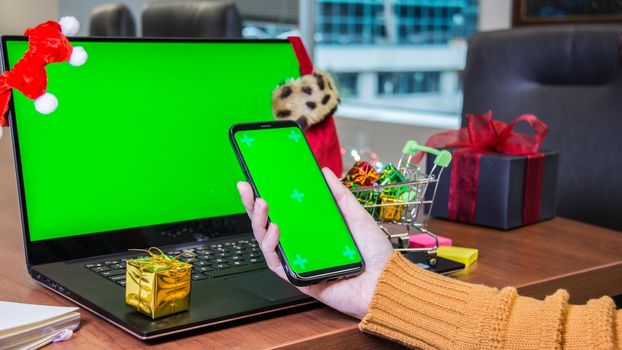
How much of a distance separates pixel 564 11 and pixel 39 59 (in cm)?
239

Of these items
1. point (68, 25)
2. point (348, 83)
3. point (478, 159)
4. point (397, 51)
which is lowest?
point (348, 83)

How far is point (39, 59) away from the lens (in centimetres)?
82

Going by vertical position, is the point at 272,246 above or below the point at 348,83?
above

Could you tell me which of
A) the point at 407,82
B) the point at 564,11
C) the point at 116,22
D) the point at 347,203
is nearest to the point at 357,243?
the point at 347,203

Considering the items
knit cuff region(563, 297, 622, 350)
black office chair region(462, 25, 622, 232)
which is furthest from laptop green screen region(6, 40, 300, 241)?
black office chair region(462, 25, 622, 232)

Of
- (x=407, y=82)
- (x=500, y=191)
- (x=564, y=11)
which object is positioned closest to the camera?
(x=500, y=191)

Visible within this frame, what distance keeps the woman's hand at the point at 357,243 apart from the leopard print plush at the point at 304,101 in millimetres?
216

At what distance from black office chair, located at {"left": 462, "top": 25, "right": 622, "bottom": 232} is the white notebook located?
3.71 ft

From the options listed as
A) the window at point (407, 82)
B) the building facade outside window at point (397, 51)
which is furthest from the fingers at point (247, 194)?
the window at point (407, 82)

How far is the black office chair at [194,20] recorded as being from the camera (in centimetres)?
201

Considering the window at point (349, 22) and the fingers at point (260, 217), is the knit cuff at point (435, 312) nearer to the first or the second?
the fingers at point (260, 217)

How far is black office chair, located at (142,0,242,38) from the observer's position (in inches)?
79.2

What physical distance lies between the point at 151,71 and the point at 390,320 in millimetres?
431

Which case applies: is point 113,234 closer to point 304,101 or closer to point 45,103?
point 45,103
